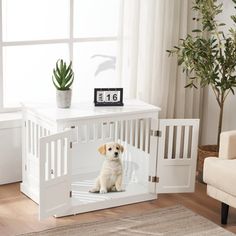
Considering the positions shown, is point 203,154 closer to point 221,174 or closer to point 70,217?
point 221,174

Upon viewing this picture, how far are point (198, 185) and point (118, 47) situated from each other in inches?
48.7

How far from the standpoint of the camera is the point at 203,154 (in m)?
4.84

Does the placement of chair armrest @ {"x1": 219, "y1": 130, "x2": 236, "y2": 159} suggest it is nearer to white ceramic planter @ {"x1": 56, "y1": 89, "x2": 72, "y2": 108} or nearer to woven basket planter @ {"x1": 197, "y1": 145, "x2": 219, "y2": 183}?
woven basket planter @ {"x1": 197, "y1": 145, "x2": 219, "y2": 183}

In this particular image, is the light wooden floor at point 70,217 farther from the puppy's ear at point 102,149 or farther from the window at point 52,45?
the window at point 52,45

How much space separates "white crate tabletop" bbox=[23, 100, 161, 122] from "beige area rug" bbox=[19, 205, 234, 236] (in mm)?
696

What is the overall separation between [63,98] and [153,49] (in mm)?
965

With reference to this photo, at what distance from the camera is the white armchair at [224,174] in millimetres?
3848

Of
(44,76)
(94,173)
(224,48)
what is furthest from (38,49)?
(224,48)

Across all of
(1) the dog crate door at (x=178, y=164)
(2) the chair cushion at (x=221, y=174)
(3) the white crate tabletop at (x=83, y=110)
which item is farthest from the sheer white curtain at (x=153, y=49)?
(2) the chair cushion at (x=221, y=174)

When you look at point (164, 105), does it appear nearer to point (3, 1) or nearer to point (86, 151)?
point (86, 151)

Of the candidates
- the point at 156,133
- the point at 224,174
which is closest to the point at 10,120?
the point at 156,133

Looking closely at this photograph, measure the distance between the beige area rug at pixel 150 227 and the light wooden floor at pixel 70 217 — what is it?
0.09 meters

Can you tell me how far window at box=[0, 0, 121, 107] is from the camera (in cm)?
458

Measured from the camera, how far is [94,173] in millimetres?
4734
